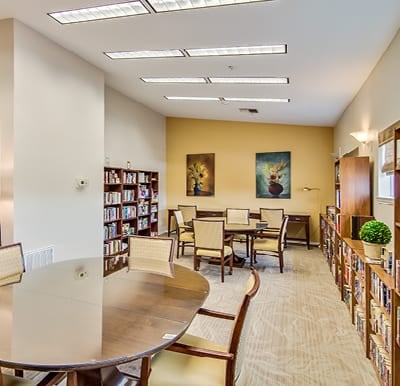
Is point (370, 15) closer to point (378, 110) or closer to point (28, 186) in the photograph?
point (378, 110)

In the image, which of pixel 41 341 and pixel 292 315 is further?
pixel 292 315

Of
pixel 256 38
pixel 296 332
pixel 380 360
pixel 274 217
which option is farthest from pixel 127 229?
pixel 380 360

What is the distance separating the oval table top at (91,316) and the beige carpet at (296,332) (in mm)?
971

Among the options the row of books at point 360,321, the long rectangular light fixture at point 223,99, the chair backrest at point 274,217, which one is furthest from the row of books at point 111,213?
the row of books at point 360,321

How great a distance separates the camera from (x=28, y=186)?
3500 millimetres

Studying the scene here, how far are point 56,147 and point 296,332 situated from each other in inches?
139

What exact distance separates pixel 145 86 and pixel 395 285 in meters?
4.79

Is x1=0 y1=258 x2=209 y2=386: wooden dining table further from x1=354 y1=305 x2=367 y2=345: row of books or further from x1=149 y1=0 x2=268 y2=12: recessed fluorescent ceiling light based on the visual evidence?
x1=149 y1=0 x2=268 y2=12: recessed fluorescent ceiling light

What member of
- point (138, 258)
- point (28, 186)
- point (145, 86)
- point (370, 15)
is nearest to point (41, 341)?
point (138, 258)

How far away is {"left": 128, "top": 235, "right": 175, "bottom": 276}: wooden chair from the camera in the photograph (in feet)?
8.62

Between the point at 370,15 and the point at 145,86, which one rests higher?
the point at 145,86

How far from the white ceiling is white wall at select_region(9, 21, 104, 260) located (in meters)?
0.29

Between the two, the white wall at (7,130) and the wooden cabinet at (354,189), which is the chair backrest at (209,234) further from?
the white wall at (7,130)

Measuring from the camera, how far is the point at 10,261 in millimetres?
2383
